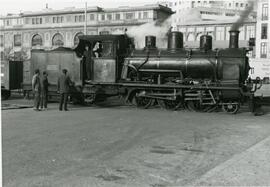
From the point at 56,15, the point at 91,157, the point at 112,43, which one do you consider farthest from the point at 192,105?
the point at 56,15

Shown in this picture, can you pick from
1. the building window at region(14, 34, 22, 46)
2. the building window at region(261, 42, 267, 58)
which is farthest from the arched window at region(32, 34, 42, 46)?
the building window at region(261, 42, 267, 58)

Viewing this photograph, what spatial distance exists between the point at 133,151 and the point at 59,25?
245 ft

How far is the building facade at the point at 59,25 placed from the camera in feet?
244

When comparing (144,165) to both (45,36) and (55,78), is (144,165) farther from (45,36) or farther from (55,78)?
(45,36)

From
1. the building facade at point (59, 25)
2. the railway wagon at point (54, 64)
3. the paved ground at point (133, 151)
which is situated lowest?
the paved ground at point (133, 151)

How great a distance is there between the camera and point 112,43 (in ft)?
50.7

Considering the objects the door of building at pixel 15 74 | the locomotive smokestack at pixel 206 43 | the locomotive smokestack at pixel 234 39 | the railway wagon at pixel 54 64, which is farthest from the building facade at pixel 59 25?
the locomotive smokestack at pixel 234 39

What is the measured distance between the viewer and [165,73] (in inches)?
579

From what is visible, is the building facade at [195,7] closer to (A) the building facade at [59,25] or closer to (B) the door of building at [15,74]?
(B) the door of building at [15,74]

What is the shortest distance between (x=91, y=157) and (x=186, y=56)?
851 centimetres

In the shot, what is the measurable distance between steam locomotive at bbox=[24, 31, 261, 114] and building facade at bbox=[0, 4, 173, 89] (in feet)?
183

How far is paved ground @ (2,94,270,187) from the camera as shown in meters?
5.39

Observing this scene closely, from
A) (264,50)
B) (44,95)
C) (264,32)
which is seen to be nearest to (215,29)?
(264,32)

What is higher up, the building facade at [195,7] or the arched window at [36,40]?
the arched window at [36,40]
